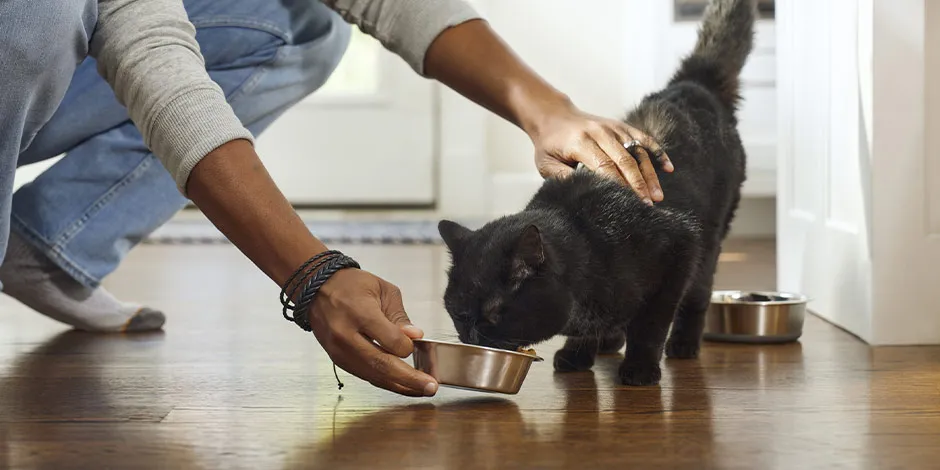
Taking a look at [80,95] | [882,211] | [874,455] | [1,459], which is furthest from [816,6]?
[1,459]

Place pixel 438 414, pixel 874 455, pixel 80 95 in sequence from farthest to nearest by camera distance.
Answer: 1. pixel 80 95
2. pixel 438 414
3. pixel 874 455

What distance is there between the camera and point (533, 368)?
1486 mm

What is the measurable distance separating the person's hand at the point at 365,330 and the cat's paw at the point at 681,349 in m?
0.52

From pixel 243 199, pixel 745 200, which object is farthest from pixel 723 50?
pixel 745 200

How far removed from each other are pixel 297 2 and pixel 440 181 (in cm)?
219

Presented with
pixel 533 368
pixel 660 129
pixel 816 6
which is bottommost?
pixel 533 368

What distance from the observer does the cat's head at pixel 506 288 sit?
4.06 feet

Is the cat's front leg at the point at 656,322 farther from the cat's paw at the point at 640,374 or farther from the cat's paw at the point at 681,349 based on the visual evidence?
the cat's paw at the point at 681,349

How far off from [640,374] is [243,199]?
1.81 feet

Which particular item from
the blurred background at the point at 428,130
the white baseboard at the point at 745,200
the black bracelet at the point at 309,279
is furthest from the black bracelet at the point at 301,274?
the blurred background at the point at 428,130

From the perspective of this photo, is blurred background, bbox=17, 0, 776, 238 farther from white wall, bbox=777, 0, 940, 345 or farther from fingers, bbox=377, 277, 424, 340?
fingers, bbox=377, 277, 424, 340

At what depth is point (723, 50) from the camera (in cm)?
177

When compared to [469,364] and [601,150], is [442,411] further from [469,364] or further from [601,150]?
[601,150]

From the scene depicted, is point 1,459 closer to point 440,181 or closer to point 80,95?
point 80,95
